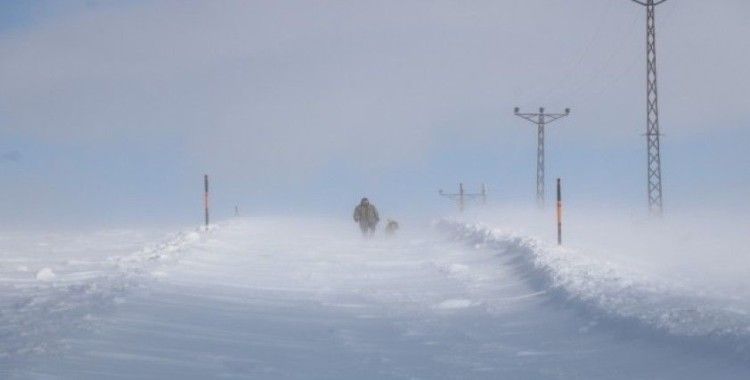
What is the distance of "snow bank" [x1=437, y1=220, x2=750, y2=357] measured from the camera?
296 inches

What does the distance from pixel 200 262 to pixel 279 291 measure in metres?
4.74

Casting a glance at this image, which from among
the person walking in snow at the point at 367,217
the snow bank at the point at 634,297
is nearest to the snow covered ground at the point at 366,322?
the snow bank at the point at 634,297

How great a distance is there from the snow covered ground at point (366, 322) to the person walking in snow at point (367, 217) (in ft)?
36.9

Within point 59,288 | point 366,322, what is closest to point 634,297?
point 366,322

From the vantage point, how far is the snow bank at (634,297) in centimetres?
753

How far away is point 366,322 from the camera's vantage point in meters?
9.49

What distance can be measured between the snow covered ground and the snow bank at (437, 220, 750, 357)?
0.08 ft

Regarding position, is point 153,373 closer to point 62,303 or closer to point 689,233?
point 62,303

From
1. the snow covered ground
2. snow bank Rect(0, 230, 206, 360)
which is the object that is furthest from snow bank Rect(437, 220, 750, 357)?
snow bank Rect(0, 230, 206, 360)

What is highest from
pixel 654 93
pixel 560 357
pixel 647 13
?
pixel 647 13

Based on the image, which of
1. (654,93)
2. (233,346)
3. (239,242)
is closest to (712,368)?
(233,346)

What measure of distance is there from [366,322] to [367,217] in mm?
17878

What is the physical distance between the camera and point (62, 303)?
33.4ft

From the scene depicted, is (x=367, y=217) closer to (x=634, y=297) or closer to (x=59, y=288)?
(x=59, y=288)
